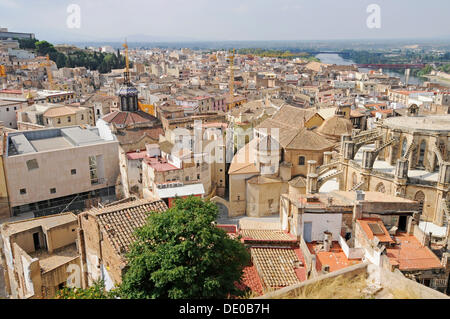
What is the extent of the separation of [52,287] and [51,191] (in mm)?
15188

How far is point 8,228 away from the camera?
61.5ft

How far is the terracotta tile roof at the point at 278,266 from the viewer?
561 inches

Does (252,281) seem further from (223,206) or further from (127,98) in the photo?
(127,98)

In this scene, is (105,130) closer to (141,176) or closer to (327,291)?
(141,176)

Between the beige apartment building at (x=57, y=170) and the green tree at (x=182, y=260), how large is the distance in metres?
20.1

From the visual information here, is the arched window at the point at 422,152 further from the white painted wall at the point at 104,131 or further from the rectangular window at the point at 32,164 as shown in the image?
the rectangular window at the point at 32,164

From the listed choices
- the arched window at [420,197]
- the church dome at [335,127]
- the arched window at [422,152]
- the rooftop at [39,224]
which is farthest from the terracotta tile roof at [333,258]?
the church dome at [335,127]

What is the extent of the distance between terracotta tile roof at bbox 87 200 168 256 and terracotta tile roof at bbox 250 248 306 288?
4.39m

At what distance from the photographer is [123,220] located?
48.8 feet

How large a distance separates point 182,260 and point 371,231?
8972mm

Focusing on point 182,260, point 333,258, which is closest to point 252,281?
point 333,258

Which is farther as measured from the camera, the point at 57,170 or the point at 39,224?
the point at 57,170

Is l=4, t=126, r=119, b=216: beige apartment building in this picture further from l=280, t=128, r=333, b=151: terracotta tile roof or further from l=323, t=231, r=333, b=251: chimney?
l=323, t=231, r=333, b=251: chimney

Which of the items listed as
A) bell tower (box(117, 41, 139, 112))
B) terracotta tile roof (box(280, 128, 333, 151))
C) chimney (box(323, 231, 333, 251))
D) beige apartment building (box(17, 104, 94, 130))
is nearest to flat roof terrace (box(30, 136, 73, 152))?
bell tower (box(117, 41, 139, 112))
